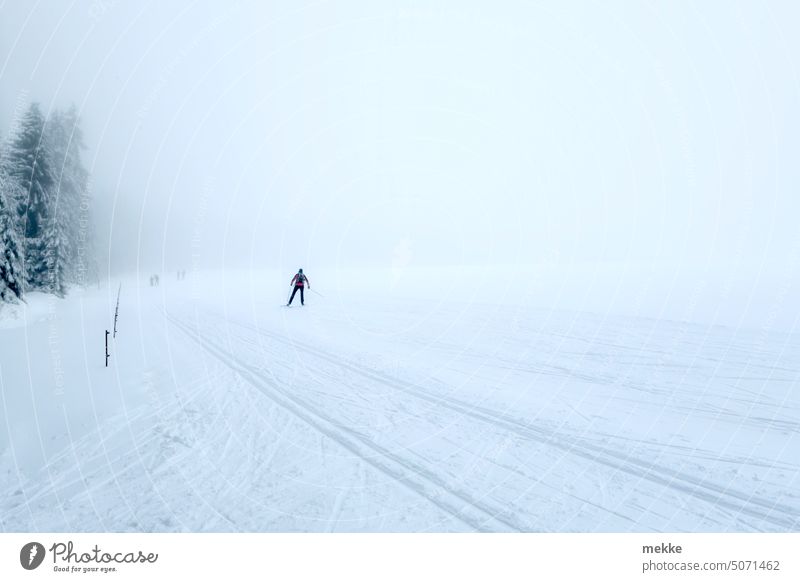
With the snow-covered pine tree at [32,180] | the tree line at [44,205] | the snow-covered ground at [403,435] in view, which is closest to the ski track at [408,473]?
the snow-covered ground at [403,435]

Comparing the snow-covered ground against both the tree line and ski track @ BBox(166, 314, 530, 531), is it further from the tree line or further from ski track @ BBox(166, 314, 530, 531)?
the tree line

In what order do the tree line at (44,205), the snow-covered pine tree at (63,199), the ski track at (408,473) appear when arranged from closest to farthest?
1. the ski track at (408,473)
2. the tree line at (44,205)
3. the snow-covered pine tree at (63,199)

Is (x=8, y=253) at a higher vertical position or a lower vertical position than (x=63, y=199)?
lower

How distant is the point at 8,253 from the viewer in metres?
15.2

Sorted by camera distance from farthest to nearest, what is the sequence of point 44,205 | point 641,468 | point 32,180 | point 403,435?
point 44,205 < point 32,180 < point 403,435 < point 641,468

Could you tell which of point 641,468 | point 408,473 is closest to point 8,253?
point 408,473

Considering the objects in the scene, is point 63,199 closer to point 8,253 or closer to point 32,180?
point 32,180

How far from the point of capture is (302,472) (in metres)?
4.12

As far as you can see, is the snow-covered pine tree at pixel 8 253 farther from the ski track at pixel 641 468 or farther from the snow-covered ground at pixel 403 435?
the ski track at pixel 641 468

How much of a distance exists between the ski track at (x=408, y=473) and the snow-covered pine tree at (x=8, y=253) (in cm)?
1553

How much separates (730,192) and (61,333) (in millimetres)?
134451

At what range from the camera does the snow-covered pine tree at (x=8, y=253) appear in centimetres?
1418

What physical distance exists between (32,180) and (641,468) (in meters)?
31.1

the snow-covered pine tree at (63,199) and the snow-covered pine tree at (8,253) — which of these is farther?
the snow-covered pine tree at (63,199)
